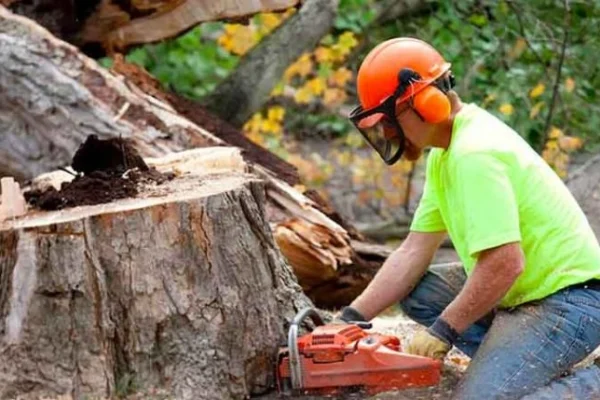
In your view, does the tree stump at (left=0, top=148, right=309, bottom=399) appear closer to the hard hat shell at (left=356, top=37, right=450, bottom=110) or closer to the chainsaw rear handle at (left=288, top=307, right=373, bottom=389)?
the chainsaw rear handle at (left=288, top=307, right=373, bottom=389)

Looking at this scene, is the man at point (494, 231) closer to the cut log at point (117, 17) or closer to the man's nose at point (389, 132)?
the man's nose at point (389, 132)

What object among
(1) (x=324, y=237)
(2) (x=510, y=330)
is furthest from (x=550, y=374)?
(1) (x=324, y=237)

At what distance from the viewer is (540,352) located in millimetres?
3672

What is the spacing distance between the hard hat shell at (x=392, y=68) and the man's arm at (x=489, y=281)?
1.88 feet

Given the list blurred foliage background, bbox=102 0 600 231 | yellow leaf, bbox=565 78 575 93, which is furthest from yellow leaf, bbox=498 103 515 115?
yellow leaf, bbox=565 78 575 93

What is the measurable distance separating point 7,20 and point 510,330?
134 inches

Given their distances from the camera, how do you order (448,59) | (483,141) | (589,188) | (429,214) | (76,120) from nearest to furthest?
(483,141) < (429,214) < (76,120) < (589,188) < (448,59)

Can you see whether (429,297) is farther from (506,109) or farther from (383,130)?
(506,109)

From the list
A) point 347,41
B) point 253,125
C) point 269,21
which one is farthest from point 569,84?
point 253,125

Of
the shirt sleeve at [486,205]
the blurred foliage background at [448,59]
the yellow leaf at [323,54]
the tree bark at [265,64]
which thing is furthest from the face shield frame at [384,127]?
the yellow leaf at [323,54]

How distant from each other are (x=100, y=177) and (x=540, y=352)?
5.38 feet

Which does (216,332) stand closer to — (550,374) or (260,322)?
(260,322)

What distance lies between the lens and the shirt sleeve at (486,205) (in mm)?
3486

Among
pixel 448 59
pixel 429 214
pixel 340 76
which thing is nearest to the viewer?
pixel 429 214
